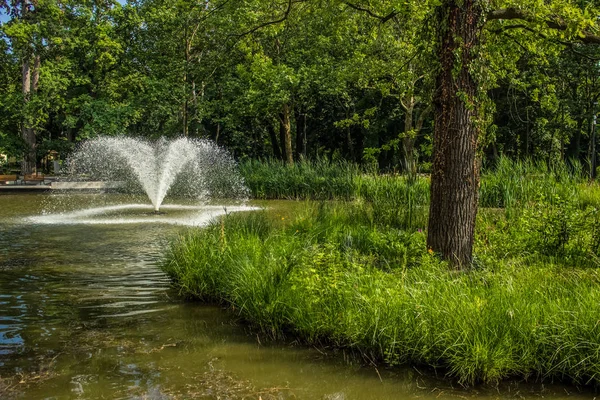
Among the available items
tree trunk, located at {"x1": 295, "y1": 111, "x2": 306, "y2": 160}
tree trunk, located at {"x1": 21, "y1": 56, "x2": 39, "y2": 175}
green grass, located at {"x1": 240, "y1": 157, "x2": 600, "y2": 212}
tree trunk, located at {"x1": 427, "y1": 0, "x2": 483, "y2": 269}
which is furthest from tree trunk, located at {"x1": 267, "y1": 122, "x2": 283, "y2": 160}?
tree trunk, located at {"x1": 427, "y1": 0, "x2": 483, "y2": 269}

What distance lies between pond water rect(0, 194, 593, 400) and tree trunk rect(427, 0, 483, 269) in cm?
230

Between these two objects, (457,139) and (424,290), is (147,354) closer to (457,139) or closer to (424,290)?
(424,290)

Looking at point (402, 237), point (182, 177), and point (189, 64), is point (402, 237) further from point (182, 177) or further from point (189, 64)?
point (189, 64)

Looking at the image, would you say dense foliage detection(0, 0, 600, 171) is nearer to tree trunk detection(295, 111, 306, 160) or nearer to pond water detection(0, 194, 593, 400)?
tree trunk detection(295, 111, 306, 160)

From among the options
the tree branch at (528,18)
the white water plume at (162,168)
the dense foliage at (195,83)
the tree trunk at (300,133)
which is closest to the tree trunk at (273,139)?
the dense foliage at (195,83)

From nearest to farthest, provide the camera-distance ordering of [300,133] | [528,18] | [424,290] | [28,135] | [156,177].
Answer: [424,290] → [528,18] → [156,177] → [28,135] → [300,133]

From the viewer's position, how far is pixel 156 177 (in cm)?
2125

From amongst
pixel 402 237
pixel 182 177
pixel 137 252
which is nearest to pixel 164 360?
pixel 402 237

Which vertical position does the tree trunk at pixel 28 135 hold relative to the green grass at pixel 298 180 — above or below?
above

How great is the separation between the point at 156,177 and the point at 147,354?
17063 mm

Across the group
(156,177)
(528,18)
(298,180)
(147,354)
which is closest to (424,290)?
(147,354)

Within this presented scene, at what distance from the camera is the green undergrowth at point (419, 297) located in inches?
166

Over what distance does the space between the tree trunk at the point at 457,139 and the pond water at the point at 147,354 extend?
230cm

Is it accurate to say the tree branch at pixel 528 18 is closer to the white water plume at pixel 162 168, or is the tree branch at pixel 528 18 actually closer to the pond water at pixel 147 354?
the pond water at pixel 147 354
